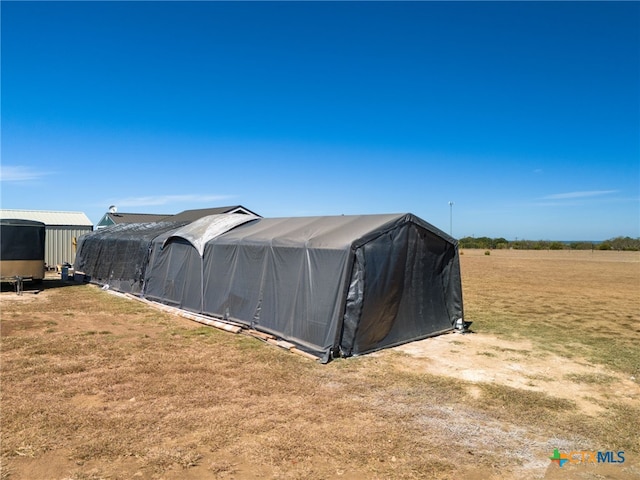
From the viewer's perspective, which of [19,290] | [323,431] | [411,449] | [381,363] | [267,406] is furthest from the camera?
[19,290]

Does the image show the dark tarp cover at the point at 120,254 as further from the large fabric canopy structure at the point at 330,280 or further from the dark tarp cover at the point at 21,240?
A: the large fabric canopy structure at the point at 330,280

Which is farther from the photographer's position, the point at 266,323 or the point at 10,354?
the point at 266,323

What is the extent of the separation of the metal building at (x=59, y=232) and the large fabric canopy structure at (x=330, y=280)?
52.6 ft

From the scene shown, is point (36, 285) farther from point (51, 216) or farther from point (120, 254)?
point (51, 216)

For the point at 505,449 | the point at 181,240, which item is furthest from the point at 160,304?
the point at 505,449

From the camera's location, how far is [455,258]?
10.2 meters

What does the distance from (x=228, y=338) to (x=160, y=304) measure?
15.7ft

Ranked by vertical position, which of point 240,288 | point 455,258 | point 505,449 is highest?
point 455,258

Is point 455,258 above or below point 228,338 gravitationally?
above

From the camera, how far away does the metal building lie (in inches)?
954

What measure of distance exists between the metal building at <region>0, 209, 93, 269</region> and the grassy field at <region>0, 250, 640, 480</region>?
16478 millimetres

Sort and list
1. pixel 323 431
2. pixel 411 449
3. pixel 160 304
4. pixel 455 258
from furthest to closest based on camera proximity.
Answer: pixel 160 304
pixel 455 258
pixel 323 431
pixel 411 449

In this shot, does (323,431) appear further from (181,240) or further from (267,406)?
(181,240)

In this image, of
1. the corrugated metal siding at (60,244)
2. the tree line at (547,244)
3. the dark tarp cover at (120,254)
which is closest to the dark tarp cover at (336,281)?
the dark tarp cover at (120,254)
